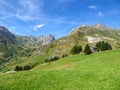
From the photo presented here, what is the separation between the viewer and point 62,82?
2911cm

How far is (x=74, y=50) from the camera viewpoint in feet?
428

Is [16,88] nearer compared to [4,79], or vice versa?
[16,88]

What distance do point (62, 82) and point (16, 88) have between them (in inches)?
260

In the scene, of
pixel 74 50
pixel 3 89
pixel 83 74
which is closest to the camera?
pixel 3 89

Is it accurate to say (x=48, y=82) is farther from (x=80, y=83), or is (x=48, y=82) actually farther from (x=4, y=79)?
(x=4, y=79)

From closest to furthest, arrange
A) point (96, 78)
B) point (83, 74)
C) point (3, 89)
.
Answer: point (3, 89), point (96, 78), point (83, 74)

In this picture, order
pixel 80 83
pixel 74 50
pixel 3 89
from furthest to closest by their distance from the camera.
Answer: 1. pixel 74 50
2. pixel 80 83
3. pixel 3 89

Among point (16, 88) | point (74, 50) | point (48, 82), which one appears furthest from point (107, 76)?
point (74, 50)

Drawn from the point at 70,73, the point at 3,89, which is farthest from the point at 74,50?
the point at 3,89

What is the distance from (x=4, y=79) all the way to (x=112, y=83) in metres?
15.8

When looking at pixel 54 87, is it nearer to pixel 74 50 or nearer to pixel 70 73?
pixel 70 73

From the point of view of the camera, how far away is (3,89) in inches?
1036

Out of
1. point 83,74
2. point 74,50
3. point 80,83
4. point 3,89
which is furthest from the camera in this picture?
point 74,50

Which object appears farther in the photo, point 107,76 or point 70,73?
point 70,73
